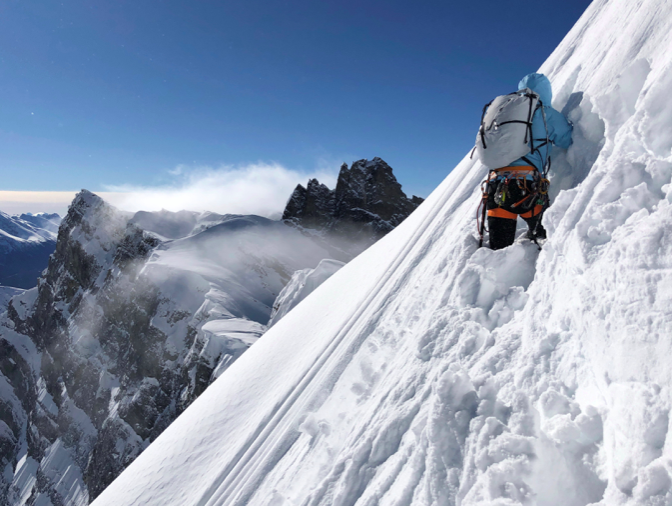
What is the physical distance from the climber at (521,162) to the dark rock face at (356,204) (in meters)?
93.4

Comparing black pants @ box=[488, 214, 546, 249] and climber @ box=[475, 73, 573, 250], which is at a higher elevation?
climber @ box=[475, 73, 573, 250]

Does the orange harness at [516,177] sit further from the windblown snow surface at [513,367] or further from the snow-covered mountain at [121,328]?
the snow-covered mountain at [121,328]

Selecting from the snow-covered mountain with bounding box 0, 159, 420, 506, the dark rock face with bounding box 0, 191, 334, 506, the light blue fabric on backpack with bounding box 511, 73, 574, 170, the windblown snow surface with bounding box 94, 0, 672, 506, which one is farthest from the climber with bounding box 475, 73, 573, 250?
the dark rock face with bounding box 0, 191, 334, 506

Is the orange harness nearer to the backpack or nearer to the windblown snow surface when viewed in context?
the backpack

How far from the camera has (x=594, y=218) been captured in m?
2.20

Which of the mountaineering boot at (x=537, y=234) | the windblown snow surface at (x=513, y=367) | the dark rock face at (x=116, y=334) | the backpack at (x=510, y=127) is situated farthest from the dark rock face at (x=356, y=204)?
the mountaineering boot at (x=537, y=234)

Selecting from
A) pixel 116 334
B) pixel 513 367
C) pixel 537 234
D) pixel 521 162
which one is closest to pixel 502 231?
pixel 537 234

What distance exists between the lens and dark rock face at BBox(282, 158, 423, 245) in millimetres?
100062

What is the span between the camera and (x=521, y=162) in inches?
129

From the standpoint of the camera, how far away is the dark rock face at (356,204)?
100 m

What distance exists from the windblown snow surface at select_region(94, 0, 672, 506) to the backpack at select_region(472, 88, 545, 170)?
1.65ft

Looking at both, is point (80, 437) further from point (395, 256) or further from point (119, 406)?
point (395, 256)

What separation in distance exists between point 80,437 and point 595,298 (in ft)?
282

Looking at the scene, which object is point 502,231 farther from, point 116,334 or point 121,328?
point 116,334
